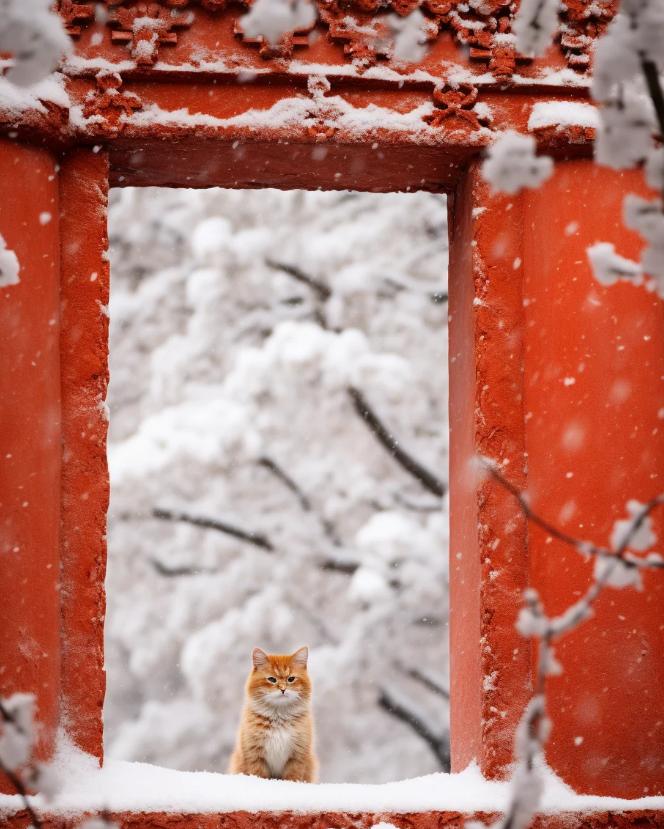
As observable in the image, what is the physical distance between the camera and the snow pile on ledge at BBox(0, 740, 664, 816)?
9.79 ft

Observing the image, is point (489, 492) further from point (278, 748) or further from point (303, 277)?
point (303, 277)

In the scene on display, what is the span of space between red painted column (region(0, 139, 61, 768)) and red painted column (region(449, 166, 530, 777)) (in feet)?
3.88

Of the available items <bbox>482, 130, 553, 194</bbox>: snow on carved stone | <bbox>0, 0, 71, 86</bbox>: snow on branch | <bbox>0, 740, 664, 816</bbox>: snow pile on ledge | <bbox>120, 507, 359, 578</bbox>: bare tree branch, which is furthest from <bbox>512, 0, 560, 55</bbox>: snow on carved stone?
<bbox>120, 507, 359, 578</bbox>: bare tree branch

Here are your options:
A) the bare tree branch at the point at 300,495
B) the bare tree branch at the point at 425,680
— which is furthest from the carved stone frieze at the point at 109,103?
the bare tree branch at the point at 425,680

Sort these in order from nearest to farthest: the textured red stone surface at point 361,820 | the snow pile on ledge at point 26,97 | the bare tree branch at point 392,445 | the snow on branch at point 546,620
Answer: the snow on branch at point 546,620 → the textured red stone surface at point 361,820 → the snow pile on ledge at point 26,97 → the bare tree branch at point 392,445

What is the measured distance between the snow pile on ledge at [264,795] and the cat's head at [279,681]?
122 cm

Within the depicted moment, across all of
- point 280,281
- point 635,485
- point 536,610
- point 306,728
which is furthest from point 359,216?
point 536,610

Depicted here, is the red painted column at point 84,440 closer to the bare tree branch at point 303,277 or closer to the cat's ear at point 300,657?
the cat's ear at point 300,657

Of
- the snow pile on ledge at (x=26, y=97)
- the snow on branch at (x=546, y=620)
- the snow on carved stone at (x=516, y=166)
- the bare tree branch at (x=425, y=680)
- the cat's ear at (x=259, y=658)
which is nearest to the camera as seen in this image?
the snow on branch at (x=546, y=620)

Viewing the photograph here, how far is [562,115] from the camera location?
10.8 feet

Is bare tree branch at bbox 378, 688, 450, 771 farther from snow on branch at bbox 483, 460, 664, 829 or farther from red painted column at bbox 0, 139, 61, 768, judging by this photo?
snow on branch at bbox 483, 460, 664, 829

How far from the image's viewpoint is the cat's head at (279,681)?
14.4 feet

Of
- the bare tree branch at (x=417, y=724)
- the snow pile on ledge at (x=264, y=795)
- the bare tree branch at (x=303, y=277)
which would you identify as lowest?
the bare tree branch at (x=417, y=724)

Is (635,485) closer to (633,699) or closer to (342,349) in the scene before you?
(633,699)
